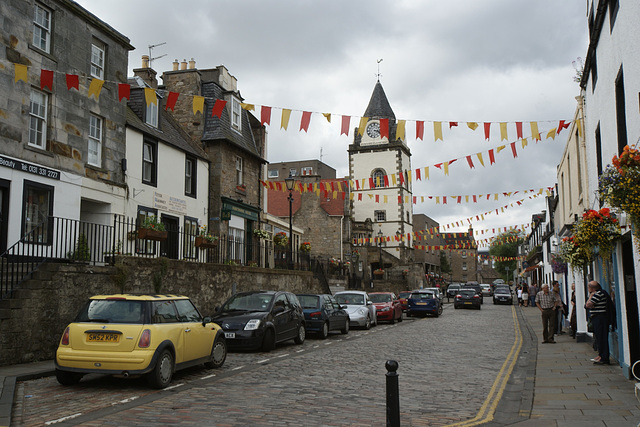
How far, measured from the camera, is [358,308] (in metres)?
23.0

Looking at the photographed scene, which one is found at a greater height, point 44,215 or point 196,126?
point 196,126

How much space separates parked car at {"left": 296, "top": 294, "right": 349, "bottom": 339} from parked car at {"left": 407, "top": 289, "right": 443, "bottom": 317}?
11.2 metres

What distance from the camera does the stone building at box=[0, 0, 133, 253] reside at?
14461 mm

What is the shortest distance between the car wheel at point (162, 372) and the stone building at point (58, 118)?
6903 mm

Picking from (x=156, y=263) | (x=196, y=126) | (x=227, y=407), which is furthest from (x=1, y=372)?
(x=196, y=126)

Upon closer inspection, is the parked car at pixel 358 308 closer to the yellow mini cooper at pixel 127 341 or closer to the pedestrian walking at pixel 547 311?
the pedestrian walking at pixel 547 311

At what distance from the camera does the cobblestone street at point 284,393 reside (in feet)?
23.1

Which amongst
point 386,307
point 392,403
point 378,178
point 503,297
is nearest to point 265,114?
point 392,403

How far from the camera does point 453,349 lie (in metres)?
15.3

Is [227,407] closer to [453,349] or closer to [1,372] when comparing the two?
[1,372]

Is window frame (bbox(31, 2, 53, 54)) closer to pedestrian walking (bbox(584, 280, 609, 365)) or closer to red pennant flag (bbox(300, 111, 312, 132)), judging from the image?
red pennant flag (bbox(300, 111, 312, 132))

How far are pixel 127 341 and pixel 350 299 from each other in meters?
16.2

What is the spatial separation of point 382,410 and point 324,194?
47128 millimetres

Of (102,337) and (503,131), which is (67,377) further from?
(503,131)
